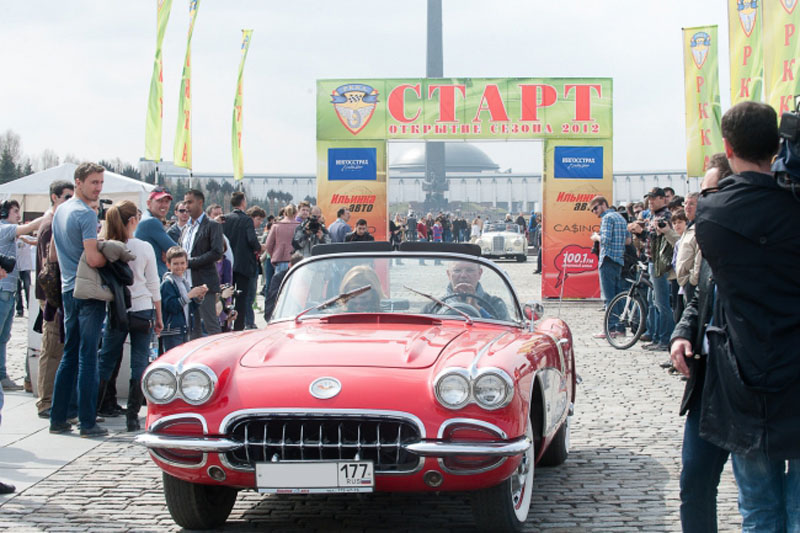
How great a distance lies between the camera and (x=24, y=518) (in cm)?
505

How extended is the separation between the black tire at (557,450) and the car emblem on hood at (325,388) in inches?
80.0

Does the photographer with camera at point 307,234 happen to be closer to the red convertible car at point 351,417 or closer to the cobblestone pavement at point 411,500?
the cobblestone pavement at point 411,500

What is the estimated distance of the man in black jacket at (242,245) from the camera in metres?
12.6

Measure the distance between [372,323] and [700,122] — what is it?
48.4 ft

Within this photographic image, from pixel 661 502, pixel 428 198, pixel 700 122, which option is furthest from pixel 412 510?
pixel 428 198

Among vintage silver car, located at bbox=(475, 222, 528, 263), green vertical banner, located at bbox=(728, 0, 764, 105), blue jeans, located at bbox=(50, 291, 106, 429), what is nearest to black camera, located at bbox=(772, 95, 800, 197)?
blue jeans, located at bbox=(50, 291, 106, 429)

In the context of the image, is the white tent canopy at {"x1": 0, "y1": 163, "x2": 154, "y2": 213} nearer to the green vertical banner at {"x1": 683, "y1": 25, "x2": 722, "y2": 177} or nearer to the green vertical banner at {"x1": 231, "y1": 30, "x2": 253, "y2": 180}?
the green vertical banner at {"x1": 231, "y1": 30, "x2": 253, "y2": 180}

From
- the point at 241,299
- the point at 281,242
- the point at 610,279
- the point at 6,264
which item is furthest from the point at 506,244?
the point at 6,264

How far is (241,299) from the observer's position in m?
12.5

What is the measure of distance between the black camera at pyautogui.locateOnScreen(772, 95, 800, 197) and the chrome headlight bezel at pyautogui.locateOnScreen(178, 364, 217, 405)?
2681 millimetres

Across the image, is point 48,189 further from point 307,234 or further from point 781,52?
point 781,52

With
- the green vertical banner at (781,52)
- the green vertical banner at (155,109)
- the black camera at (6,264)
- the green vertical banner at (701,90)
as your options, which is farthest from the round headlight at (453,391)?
the green vertical banner at (701,90)

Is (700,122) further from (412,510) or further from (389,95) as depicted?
(412,510)

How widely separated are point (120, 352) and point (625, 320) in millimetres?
7528
